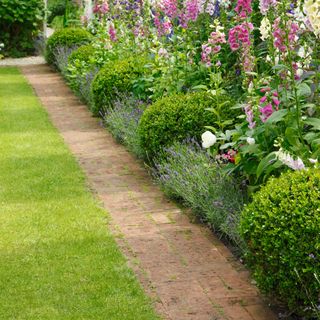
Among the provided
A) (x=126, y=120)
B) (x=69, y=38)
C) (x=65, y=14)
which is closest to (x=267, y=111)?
(x=126, y=120)

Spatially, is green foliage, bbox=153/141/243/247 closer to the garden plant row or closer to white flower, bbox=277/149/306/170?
the garden plant row

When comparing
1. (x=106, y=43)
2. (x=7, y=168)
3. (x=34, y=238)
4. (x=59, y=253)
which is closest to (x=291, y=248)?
(x=59, y=253)

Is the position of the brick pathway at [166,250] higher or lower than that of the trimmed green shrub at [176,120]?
lower

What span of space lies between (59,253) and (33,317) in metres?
0.98

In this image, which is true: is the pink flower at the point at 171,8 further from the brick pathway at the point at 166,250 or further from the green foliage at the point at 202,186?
the green foliage at the point at 202,186

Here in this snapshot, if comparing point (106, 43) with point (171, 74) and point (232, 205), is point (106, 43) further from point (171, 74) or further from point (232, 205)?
point (232, 205)

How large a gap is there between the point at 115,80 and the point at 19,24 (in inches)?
329

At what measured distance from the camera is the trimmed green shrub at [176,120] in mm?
6895

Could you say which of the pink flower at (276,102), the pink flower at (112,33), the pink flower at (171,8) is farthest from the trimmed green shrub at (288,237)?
the pink flower at (112,33)

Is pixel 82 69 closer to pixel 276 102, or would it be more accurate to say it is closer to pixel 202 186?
pixel 202 186

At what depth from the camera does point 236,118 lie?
6770 millimetres

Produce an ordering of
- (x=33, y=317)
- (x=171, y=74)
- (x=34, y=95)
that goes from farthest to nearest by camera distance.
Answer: (x=34, y=95)
(x=171, y=74)
(x=33, y=317)

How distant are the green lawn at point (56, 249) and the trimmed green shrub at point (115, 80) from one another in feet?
4.22

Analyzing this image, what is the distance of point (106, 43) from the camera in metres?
11.3
